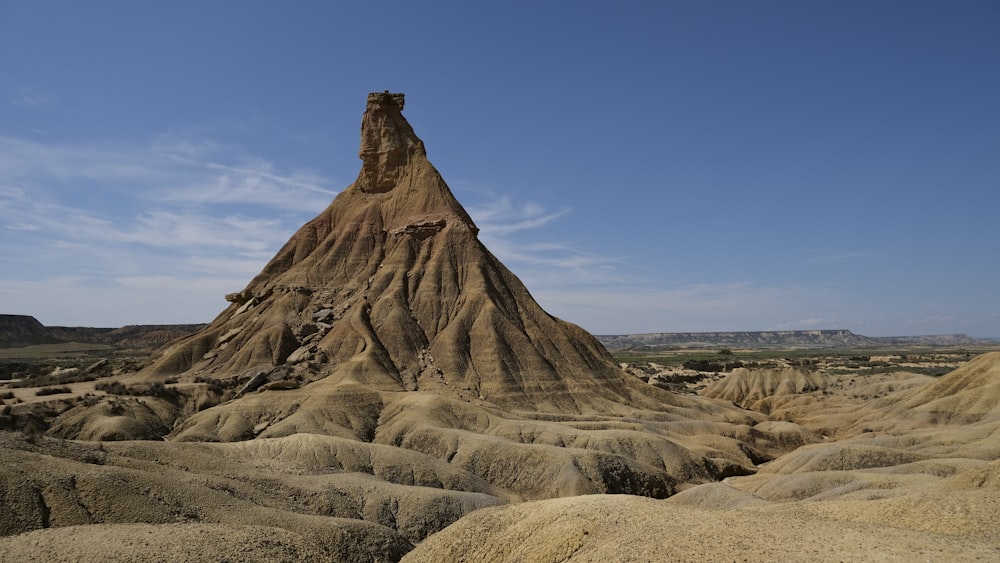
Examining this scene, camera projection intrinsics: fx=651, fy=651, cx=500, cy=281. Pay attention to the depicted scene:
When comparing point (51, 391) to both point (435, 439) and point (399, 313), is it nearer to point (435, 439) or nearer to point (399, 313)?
point (399, 313)

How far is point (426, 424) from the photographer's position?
5225 cm

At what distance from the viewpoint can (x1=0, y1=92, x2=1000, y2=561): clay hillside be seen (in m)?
18.8

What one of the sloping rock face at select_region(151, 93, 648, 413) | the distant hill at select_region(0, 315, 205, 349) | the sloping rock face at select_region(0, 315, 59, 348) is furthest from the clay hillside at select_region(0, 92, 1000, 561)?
the sloping rock face at select_region(0, 315, 59, 348)

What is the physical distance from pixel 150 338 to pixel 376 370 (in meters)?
146

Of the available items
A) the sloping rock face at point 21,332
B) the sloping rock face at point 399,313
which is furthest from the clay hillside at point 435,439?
the sloping rock face at point 21,332

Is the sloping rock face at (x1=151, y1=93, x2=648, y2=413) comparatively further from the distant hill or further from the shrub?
the distant hill

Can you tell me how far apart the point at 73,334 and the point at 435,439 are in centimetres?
18429

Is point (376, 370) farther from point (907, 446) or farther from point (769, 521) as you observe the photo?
point (769, 521)

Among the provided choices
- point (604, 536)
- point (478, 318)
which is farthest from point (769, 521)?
point (478, 318)

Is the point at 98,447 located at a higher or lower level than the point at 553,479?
higher

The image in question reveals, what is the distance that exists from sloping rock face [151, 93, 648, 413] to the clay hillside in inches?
12.5

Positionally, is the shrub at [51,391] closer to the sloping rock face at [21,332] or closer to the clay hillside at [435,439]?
the clay hillside at [435,439]

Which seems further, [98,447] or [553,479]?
[553,479]

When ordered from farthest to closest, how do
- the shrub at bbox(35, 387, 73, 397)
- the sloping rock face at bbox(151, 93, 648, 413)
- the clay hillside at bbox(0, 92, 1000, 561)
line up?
the sloping rock face at bbox(151, 93, 648, 413), the shrub at bbox(35, 387, 73, 397), the clay hillside at bbox(0, 92, 1000, 561)
